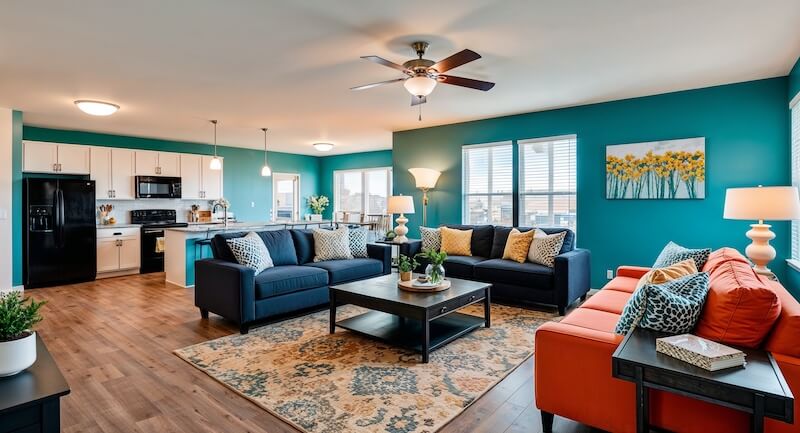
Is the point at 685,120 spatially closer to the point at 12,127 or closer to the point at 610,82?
the point at 610,82

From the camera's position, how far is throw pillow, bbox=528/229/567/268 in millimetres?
4770

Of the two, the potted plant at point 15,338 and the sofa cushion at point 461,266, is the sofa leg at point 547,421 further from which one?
the sofa cushion at point 461,266

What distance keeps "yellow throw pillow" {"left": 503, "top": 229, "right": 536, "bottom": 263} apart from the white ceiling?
1.65 m

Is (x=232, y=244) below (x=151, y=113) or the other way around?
below

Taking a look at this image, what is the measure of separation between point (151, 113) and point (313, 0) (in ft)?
14.0

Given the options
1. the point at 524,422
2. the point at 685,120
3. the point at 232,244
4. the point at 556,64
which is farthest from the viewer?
the point at 685,120

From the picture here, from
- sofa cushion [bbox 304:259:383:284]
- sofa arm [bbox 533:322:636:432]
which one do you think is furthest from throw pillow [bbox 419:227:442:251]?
sofa arm [bbox 533:322:636:432]

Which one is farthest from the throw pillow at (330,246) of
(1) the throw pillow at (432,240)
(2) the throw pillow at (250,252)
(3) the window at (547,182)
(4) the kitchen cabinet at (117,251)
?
(4) the kitchen cabinet at (117,251)

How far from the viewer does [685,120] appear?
4711 mm

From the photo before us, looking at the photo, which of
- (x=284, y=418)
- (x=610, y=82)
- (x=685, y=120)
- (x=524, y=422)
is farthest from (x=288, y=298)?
(x=685, y=120)

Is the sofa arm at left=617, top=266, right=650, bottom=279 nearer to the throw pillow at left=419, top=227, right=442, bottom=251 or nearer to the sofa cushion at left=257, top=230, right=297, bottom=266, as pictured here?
the throw pillow at left=419, top=227, right=442, bottom=251

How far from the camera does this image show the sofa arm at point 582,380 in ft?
6.51

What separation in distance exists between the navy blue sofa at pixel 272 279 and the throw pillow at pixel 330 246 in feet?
0.30

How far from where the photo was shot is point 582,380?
6.81 ft
